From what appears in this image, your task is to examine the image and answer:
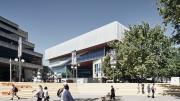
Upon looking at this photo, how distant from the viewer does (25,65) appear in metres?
93.6

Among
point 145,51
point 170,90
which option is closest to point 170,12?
point 170,90

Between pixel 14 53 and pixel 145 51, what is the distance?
36772mm

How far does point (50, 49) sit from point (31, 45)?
137ft

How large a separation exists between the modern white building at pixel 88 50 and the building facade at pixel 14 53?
1174 centimetres

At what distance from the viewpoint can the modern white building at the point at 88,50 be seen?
92325 millimetres

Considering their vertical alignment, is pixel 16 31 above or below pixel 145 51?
above

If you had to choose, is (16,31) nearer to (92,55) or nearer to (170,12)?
(92,55)

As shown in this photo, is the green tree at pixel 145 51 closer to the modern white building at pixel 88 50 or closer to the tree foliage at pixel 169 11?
the modern white building at pixel 88 50

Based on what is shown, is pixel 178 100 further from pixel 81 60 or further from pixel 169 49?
pixel 81 60

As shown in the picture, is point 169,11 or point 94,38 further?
point 94,38

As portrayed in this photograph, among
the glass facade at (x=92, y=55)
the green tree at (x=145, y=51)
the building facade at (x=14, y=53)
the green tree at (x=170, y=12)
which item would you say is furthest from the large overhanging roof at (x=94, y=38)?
the green tree at (x=170, y=12)

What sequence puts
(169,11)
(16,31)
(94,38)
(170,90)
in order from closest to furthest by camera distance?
(169,11) → (170,90) → (94,38) → (16,31)

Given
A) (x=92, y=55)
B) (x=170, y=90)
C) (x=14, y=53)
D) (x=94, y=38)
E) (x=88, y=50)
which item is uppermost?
(x=94, y=38)

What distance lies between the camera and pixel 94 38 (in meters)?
101
